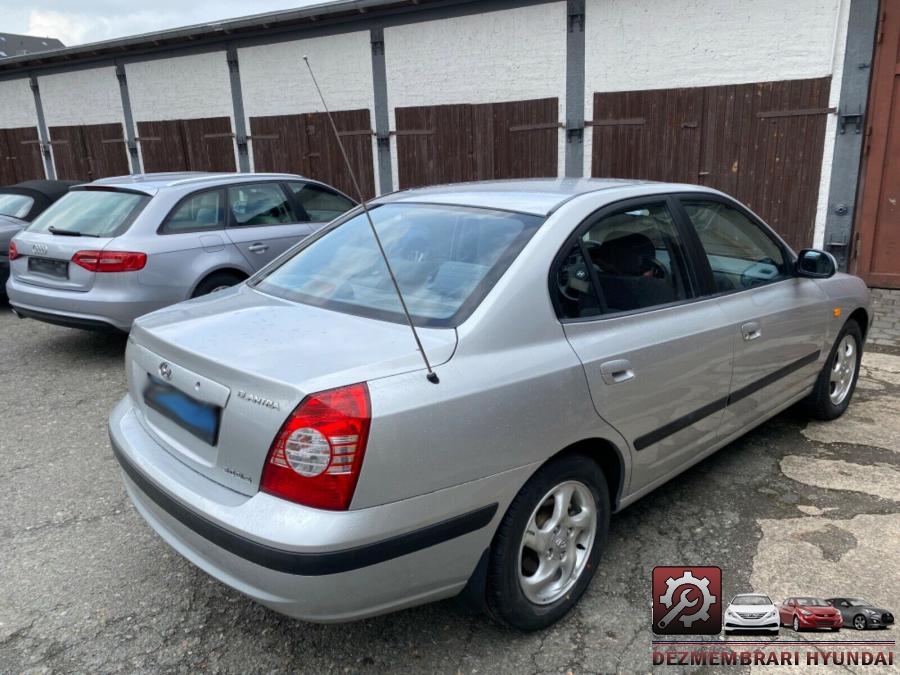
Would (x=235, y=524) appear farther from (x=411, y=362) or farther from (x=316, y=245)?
(x=316, y=245)

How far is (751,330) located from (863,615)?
1265 millimetres

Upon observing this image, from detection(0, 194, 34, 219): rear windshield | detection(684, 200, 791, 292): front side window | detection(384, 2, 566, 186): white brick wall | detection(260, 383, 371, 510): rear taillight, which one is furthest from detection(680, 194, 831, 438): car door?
detection(0, 194, 34, 219): rear windshield

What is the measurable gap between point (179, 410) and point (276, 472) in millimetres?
559

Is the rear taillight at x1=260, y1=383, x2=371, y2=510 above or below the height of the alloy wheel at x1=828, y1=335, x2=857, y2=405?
above

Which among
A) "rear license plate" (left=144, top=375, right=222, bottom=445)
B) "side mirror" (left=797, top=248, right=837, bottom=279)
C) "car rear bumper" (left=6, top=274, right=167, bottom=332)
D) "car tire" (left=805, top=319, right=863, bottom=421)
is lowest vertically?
"car tire" (left=805, top=319, right=863, bottom=421)

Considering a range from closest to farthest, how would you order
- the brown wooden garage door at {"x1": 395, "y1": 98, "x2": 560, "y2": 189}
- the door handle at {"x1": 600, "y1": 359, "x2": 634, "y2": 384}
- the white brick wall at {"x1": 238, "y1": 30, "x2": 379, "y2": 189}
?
the door handle at {"x1": 600, "y1": 359, "x2": 634, "y2": 384}
the brown wooden garage door at {"x1": 395, "y1": 98, "x2": 560, "y2": 189}
the white brick wall at {"x1": 238, "y1": 30, "x2": 379, "y2": 189}

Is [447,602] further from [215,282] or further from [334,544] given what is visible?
[215,282]

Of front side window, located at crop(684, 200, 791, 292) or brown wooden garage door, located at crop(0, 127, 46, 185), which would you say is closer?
front side window, located at crop(684, 200, 791, 292)

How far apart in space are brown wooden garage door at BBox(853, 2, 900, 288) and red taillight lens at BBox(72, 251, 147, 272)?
295 inches

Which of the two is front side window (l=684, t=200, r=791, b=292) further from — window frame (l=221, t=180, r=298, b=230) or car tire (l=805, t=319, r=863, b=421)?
window frame (l=221, t=180, r=298, b=230)

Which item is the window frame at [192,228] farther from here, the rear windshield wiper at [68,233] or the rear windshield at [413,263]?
the rear windshield at [413,263]

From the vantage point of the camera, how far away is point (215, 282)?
591 cm

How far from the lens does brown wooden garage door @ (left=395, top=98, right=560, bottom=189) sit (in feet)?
31.9

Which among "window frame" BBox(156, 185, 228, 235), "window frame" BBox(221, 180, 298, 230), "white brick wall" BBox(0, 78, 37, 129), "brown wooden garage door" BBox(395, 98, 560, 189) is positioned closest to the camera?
"window frame" BBox(156, 185, 228, 235)
